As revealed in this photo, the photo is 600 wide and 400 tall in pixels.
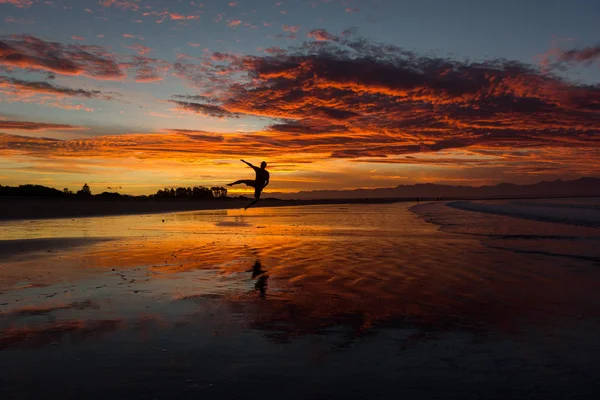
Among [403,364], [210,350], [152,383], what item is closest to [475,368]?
[403,364]

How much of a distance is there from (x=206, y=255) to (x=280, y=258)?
2.38m

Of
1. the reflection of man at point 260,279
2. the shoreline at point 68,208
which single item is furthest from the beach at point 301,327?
the shoreline at point 68,208

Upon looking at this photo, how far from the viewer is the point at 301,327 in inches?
257

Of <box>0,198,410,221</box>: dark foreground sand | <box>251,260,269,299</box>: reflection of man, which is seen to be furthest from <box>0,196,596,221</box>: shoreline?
<box>251,260,269,299</box>: reflection of man

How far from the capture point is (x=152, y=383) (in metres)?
4.58

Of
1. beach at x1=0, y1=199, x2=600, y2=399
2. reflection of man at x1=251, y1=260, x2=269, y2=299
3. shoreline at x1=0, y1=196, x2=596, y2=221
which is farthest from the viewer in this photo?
shoreline at x1=0, y1=196, x2=596, y2=221

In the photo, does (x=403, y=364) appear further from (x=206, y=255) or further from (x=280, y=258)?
(x=206, y=255)

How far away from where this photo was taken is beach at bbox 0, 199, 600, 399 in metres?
4.57

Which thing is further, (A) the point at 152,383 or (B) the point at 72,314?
(B) the point at 72,314

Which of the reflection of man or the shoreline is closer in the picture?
the reflection of man

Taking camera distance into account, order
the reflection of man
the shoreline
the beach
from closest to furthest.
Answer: the beach → the reflection of man → the shoreline

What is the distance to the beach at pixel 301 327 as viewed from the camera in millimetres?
4574

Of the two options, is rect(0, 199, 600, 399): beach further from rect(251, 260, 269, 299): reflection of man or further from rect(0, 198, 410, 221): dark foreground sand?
rect(0, 198, 410, 221): dark foreground sand

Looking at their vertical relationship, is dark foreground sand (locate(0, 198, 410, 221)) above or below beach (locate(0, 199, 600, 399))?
above
